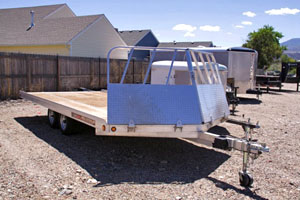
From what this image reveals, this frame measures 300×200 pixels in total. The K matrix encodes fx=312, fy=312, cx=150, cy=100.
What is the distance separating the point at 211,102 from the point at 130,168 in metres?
1.94

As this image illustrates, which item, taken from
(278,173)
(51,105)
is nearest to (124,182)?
(278,173)

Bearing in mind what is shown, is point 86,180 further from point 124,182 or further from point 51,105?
point 51,105

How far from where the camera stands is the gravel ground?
170 inches

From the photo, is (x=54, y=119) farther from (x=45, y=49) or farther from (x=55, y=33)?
(x=55, y=33)

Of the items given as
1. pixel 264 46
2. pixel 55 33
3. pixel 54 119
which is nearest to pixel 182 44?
pixel 264 46

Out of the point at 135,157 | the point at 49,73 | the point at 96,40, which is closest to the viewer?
the point at 135,157

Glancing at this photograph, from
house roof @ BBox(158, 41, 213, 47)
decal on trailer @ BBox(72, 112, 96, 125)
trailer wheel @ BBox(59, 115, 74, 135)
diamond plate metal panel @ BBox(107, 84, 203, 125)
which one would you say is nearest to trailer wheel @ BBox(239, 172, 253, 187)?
diamond plate metal panel @ BBox(107, 84, 203, 125)

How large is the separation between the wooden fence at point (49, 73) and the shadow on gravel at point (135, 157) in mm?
6341

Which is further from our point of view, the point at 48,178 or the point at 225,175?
the point at 225,175

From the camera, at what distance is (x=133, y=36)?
38.0m

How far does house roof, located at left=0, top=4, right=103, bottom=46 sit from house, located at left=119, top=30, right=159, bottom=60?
10.3 m

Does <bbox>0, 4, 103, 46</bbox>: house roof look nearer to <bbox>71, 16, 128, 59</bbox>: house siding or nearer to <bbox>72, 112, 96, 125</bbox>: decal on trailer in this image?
<bbox>71, 16, 128, 59</bbox>: house siding

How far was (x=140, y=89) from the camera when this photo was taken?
512 cm

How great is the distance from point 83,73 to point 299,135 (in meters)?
11.7
